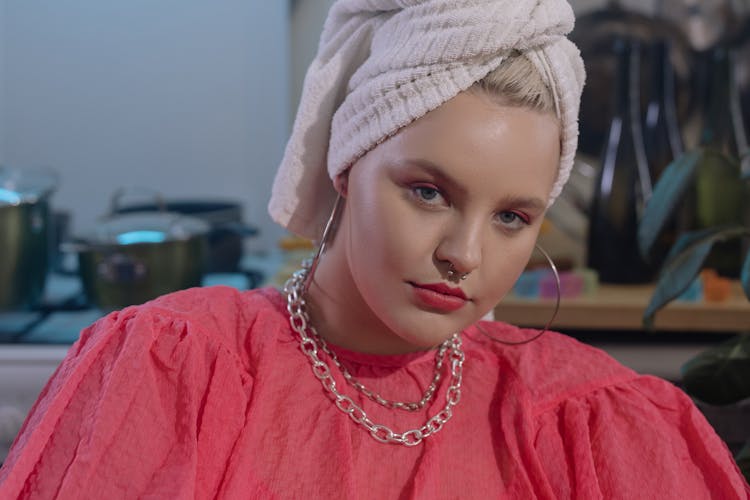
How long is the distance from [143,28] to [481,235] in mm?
1390

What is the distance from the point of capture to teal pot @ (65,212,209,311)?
1.23 metres

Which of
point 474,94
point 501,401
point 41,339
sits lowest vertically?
point 41,339

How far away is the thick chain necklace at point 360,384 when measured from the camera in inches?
29.1

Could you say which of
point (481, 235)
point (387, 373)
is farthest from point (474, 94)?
point (387, 373)

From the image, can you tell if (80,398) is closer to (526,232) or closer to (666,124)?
(526,232)

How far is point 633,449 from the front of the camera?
76 cm

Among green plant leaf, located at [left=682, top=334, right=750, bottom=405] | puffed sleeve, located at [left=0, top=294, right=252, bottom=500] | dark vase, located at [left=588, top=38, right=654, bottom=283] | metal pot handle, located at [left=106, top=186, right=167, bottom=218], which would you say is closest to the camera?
puffed sleeve, located at [left=0, top=294, right=252, bottom=500]

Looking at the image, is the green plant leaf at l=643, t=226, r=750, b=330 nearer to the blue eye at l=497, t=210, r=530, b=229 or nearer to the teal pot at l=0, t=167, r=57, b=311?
the blue eye at l=497, t=210, r=530, b=229

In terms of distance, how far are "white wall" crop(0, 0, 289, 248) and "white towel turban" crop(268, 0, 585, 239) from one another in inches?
42.4

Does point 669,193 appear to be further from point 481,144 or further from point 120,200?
point 120,200

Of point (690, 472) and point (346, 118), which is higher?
point (346, 118)

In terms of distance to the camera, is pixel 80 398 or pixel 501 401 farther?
pixel 501 401

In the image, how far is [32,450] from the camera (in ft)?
2.04

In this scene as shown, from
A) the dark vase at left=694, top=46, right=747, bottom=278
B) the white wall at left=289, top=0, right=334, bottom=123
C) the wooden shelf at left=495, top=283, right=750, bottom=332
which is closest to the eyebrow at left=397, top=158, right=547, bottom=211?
the wooden shelf at left=495, top=283, right=750, bottom=332
